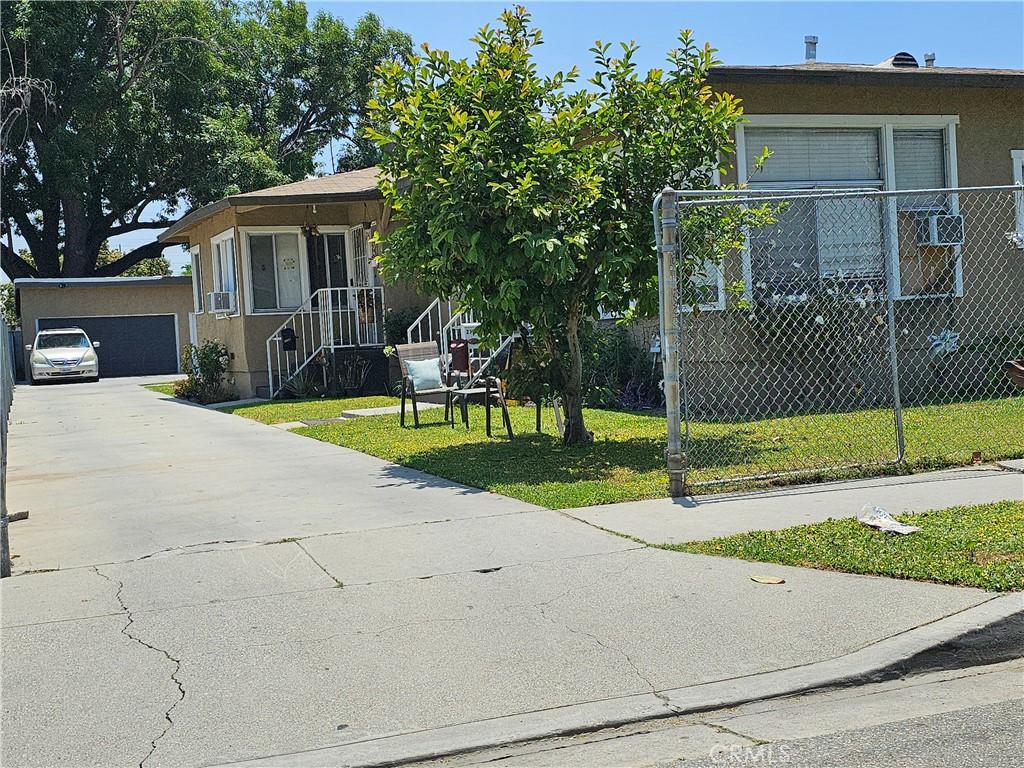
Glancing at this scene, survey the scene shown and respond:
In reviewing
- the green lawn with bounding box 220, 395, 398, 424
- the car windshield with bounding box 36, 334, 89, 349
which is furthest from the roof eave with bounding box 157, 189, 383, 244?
the car windshield with bounding box 36, 334, 89, 349

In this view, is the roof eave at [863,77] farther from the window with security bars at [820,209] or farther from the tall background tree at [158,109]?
the tall background tree at [158,109]

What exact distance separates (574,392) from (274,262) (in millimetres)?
11980

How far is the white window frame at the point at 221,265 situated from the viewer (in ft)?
68.5

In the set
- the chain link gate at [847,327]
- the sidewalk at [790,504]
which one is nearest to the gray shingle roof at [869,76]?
the chain link gate at [847,327]

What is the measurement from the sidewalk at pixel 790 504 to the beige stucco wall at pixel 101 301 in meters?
30.8

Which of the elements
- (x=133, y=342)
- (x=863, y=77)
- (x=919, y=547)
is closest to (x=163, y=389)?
(x=133, y=342)

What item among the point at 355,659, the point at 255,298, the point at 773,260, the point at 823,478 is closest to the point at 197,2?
the point at 255,298

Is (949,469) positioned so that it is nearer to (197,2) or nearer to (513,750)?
(513,750)

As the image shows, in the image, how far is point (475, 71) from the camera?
31.8 ft

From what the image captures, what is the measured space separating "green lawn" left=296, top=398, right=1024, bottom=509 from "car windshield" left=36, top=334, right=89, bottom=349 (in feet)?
73.9

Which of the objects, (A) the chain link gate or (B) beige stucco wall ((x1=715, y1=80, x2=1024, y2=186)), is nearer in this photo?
(A) the chain link gate

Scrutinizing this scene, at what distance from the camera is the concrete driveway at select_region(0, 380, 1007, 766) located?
4.31 metres

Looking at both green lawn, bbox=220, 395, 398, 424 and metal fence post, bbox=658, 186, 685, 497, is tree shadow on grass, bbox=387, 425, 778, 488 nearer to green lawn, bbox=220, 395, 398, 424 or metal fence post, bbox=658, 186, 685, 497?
metal fence post, bbox=658, 186, 685, 497

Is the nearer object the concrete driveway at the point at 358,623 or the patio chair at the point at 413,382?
the concrete driveway at the point at 358,623
